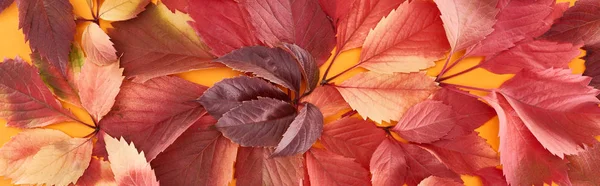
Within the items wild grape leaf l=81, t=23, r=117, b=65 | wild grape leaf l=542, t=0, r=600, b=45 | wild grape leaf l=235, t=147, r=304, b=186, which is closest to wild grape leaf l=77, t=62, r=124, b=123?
wild grape leaf l=81, t=23, r=117, b=65

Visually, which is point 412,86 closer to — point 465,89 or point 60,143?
point 465,89

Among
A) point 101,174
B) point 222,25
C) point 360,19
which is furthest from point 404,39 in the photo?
point 101,174

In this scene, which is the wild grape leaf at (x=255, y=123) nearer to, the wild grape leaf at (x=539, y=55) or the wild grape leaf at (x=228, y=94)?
the wild grape leaf at (x=228, y=94)

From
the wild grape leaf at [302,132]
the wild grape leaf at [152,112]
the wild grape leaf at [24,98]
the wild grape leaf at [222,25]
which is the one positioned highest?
the wild grape leaf at [24,98]

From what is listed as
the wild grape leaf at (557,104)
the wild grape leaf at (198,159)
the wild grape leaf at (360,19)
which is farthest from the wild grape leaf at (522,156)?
the wild grape leaf at (198,159)

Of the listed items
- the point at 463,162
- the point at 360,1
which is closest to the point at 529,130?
the point at 463,162

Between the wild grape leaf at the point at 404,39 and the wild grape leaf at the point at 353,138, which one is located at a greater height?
the wild grape leaf at the point at 404,39

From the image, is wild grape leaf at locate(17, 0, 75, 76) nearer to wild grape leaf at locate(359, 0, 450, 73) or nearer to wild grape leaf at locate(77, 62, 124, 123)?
wild grape leaf at locate(77, 62, 124, 123)
